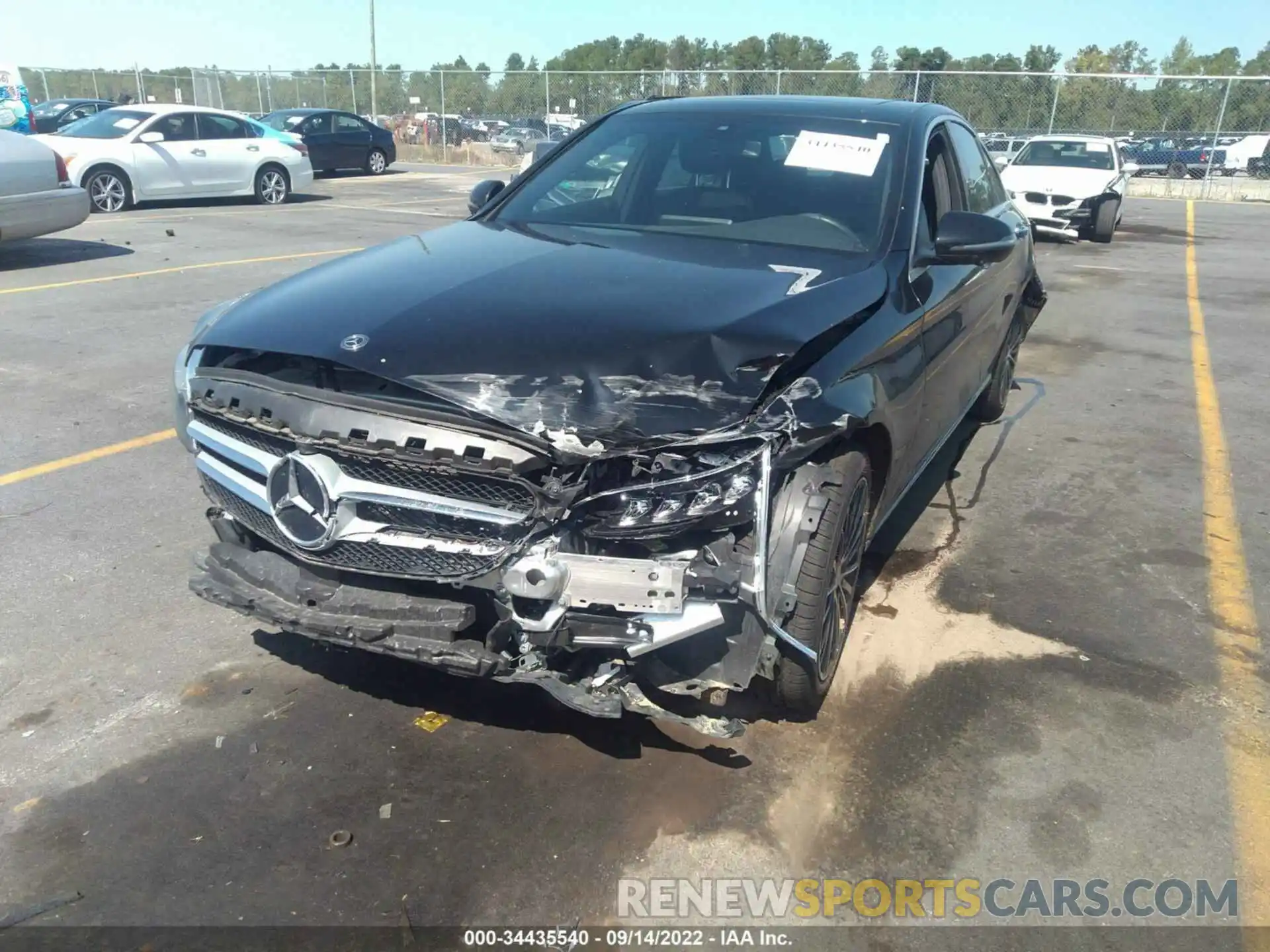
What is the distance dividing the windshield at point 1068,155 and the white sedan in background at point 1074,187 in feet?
0.03

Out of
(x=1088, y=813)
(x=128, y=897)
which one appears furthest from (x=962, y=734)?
(x=128, y=897)

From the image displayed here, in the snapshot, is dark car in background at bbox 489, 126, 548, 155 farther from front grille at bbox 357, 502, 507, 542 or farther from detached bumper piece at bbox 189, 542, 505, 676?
front grille at bbox 357, 502, 507, 542

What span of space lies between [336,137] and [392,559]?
2275 centimetres

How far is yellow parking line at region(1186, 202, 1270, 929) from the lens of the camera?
2.62m

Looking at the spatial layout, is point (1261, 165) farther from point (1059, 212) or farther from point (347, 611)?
point (347, 611)

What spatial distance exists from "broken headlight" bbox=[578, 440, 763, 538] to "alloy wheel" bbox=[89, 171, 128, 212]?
49.3ft

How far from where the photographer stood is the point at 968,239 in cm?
363

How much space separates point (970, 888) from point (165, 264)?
10589 mm

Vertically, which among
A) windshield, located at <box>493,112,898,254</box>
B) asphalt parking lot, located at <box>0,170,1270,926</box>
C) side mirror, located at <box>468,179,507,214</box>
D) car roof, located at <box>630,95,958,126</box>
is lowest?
asphalt parking lot, located at <box>0,170,1270,926</box>

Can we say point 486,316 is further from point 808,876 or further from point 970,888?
point 970,888

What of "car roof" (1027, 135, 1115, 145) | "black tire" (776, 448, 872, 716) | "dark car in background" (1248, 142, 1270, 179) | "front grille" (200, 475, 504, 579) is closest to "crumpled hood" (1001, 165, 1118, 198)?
"car roof" (1027, 135, 1115, 145)

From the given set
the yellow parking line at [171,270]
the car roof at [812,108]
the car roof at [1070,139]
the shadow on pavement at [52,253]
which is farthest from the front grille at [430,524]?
the car roof at [1070,139]

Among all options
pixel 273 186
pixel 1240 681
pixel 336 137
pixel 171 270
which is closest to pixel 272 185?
pixel 273 186

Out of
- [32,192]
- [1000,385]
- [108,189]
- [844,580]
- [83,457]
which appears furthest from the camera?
[108,189]
